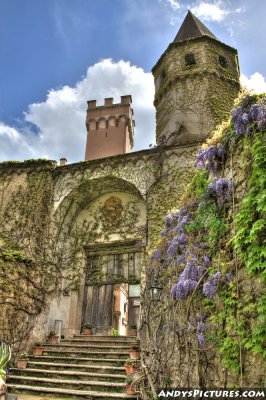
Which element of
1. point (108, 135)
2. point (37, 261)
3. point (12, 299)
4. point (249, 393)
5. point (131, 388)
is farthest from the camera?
point (108, 135)

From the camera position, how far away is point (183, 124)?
11016mm

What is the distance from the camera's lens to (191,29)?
13.2 m

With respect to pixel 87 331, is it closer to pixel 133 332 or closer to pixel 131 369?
pixel 133 332

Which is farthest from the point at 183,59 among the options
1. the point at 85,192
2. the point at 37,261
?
the point at 37,261

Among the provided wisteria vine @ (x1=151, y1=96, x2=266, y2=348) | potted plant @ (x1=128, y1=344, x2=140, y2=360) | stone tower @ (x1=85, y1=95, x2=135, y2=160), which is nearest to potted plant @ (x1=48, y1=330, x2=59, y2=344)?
potted plant @ (x1=128, y1=344, x2=140, y2=360)

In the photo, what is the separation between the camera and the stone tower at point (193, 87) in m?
10.9

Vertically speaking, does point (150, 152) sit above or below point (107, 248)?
above

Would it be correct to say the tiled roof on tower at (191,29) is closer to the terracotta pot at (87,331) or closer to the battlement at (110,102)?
the battlement at (110,102)

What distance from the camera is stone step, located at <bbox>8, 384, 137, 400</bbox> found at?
5.41 meters

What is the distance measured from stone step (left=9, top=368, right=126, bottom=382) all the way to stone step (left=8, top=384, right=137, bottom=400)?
0.54 m

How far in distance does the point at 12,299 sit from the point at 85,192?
4013 mm

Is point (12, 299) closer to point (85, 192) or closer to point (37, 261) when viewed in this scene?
point (37, 261)

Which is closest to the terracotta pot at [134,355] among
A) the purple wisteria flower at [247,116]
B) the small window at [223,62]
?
the purple wisteria flower at [247,116]

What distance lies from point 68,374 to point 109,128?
1527 centimetres
